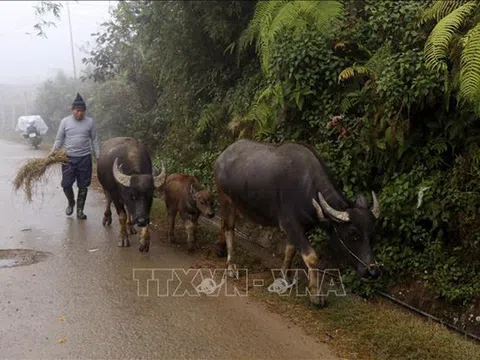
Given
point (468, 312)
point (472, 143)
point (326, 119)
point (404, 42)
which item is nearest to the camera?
point (468, 312)

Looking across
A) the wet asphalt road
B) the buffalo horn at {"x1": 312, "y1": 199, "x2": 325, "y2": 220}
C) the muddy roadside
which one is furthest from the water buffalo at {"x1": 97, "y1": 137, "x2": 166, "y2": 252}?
the buffalo horn at {"x1": 312, "y1": 199, "x2": 325, "y2": 220}

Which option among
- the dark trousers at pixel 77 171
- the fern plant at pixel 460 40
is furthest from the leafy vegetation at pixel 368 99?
the dark trousers at pixel 77 171

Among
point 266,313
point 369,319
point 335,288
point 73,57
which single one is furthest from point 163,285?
point 73,57

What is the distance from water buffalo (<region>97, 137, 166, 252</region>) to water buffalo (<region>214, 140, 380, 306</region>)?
1.04 m

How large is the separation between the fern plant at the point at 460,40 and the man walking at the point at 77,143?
5368 millimetres

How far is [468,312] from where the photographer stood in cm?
500

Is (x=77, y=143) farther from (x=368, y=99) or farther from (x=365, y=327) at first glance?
(x=365, y=327)

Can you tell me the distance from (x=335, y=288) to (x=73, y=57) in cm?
2816

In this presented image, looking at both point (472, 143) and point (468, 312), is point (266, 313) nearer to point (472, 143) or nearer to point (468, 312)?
point (468, 312)

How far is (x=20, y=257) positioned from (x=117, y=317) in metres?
2.58

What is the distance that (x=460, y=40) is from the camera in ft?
18.3

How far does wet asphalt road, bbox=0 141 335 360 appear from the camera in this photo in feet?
14.5

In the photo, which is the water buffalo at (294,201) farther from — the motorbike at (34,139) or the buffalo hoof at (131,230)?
the motorbike at (34,139)
